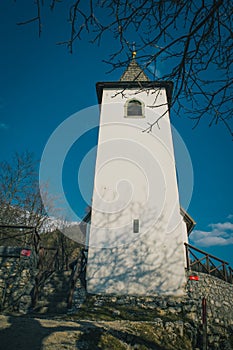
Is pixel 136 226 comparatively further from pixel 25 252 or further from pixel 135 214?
pixel 25 252

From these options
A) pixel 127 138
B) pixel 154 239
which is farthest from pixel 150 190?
pixel 127 138

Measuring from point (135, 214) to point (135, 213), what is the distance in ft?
0.13

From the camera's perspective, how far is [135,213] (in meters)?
9.41

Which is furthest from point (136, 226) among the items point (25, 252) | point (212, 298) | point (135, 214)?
point (25, 252)

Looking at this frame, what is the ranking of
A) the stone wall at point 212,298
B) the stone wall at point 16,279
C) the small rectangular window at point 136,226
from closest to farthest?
the stone wall at point 16,279, the stone wall at point 212,298, the small rectangular window at point 136,226

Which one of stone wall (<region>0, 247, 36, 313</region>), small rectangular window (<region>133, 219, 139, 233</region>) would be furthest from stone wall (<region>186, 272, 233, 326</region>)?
stone wall (<region>0, 247, 36, 313</region>)

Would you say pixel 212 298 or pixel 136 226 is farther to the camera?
pixel 136 226

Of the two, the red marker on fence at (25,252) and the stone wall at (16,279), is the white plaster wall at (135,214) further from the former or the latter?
the red marker on fence at (25,252)

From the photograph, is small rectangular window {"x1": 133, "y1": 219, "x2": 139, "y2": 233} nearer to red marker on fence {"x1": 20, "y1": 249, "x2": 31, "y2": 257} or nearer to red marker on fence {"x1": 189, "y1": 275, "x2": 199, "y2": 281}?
red marker on fence {"x1": 189, "y1": 275, "x2": 199, "y2": 281}

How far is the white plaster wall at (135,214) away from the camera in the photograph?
8.36m

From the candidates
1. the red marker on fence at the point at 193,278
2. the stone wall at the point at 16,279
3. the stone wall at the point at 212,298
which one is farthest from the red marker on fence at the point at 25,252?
the red marker on fence at the point at 193,278

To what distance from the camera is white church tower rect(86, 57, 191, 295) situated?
27.4ft

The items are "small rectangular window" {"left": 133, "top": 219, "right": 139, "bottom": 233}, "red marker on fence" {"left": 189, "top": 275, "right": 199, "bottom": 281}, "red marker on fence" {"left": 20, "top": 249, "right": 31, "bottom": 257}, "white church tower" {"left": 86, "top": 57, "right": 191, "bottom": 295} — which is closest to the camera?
"red marker on fence" {"left": 20, "top": 249, "right": 31, "bottom": 257}

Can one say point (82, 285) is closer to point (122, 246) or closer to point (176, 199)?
point (122, 246)
